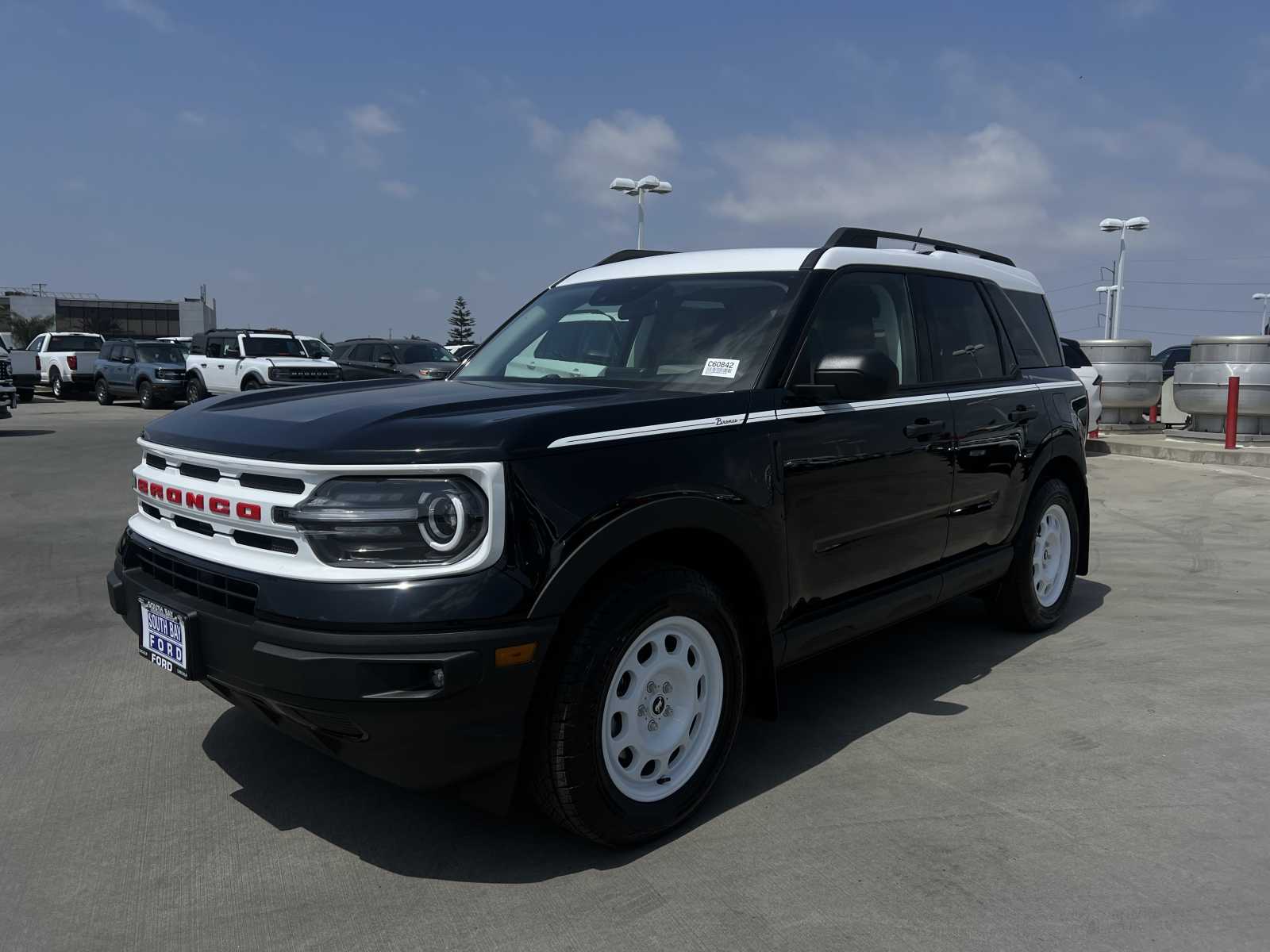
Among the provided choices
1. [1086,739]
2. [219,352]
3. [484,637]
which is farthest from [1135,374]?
[219,352]

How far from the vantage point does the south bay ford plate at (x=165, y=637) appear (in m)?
2.92

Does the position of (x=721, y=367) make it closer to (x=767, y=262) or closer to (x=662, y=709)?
(x=767, y=262)

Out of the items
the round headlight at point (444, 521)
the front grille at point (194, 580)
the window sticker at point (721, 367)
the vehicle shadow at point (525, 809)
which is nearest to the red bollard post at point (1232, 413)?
the vehicle shadow at point (525, 809)

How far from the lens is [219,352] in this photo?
75.9 ft

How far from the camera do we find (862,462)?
383 centimetres

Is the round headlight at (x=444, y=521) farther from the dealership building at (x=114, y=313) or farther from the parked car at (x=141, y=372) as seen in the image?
the dealership building at (x=114, y=313)

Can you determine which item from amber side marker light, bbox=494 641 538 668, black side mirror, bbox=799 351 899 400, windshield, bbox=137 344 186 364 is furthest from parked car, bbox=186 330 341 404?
amber side marker light, bbox=494 641 538 668

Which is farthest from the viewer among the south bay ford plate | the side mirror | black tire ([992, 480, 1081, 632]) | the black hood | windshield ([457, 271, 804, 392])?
black tire ([992, 480, 1081, 632])

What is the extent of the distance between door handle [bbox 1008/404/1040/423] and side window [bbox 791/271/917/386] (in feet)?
2.93

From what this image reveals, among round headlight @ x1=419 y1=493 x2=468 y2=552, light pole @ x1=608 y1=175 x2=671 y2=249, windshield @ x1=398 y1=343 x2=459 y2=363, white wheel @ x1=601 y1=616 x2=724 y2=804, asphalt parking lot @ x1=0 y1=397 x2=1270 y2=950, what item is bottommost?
asphalt parking lot @ x1=0 y1=397 x2=1270 y2=950

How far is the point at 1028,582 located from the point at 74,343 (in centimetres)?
3211

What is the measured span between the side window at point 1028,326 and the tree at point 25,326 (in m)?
88.0

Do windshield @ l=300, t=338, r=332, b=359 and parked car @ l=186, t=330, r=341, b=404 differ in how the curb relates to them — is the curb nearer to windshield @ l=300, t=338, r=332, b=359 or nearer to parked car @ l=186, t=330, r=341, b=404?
parked car @ l=186, t=330, r=341, b=404

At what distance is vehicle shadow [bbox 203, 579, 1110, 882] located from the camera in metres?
3.09
